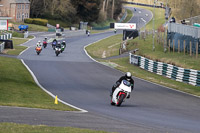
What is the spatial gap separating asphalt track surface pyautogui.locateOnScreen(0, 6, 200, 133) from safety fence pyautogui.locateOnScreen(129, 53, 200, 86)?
3.40 meters

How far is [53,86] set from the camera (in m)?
25.6

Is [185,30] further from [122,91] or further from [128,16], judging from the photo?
[128,16]

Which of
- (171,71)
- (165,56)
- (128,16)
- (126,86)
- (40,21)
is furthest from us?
(128,16)

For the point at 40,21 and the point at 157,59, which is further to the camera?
the point at 40,21

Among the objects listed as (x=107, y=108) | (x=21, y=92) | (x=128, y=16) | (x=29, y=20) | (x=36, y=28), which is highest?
(x=128, y=16)

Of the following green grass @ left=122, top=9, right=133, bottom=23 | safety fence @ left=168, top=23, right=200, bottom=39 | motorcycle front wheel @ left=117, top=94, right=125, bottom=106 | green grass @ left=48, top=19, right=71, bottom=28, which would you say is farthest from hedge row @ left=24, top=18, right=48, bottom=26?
motorcycle front wheel @ left=117, top=94, right=125, bottom=106

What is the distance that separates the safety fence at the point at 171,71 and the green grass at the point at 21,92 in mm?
10389

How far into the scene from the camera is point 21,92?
2139 cm

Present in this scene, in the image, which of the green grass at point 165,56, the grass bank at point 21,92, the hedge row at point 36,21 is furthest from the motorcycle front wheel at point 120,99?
the hedge row at point 36,21

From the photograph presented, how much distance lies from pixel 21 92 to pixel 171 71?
15370 mm

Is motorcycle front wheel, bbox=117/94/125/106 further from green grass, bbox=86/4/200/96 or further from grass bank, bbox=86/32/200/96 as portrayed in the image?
green grass, bbox=86/4/200/96

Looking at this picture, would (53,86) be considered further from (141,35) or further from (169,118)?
(141,35)

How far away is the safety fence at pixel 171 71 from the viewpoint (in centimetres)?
2994

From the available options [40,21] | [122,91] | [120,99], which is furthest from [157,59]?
[40,21]
